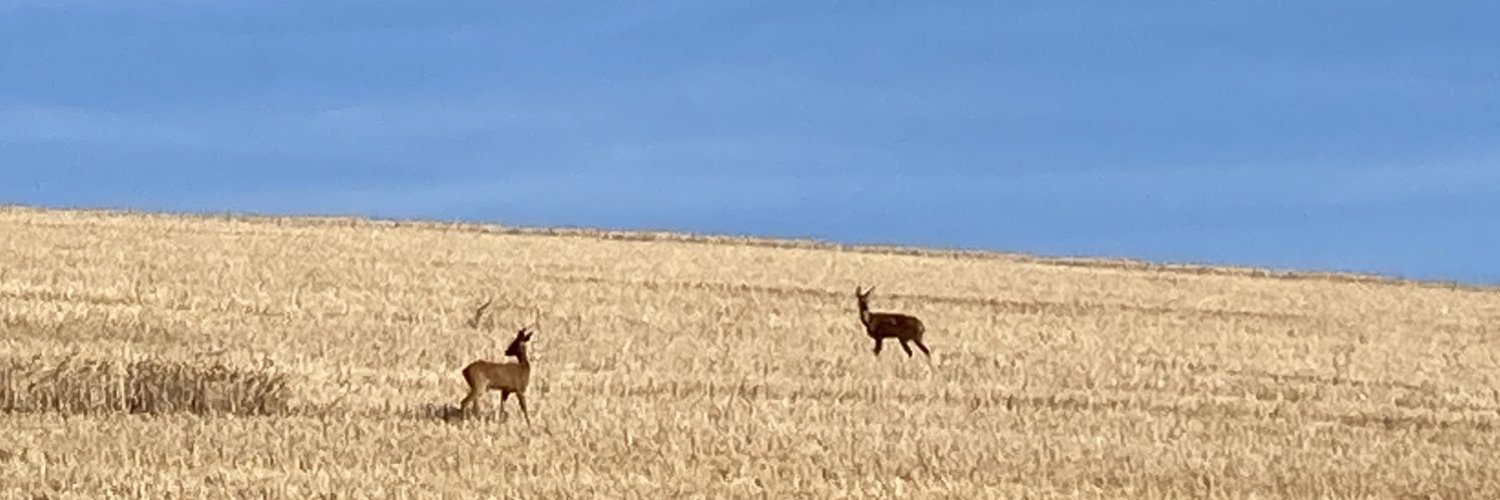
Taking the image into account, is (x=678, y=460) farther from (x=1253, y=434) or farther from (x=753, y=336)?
(x=753, y=336)

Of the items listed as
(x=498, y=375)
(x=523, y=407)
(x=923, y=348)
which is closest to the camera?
(x=523, y=407)

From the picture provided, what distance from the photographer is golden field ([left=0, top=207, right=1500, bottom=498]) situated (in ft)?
41.5

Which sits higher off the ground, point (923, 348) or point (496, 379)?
point (923, 348)

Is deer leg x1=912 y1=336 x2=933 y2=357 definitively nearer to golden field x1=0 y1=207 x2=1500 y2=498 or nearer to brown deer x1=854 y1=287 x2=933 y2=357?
brown deer x1=854 y1=287 x2=933 y2=357

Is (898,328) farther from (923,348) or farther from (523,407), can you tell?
(523,407)

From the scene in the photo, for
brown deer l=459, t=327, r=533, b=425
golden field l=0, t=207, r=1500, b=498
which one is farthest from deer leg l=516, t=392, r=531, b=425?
golden field l=0, t=207, r=1500, b=498

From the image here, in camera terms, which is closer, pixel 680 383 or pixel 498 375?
pixel 498 375

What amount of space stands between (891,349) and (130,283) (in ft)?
25.4

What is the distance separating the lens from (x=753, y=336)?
78.4 feet

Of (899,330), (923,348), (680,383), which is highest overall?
(899,330)

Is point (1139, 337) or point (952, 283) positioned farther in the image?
point (952, 283)

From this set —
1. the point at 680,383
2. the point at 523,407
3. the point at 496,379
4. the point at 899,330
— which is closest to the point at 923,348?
the point at 899,330

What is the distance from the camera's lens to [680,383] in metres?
18.6

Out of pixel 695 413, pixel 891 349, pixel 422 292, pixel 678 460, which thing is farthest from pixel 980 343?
pixel 678 460
